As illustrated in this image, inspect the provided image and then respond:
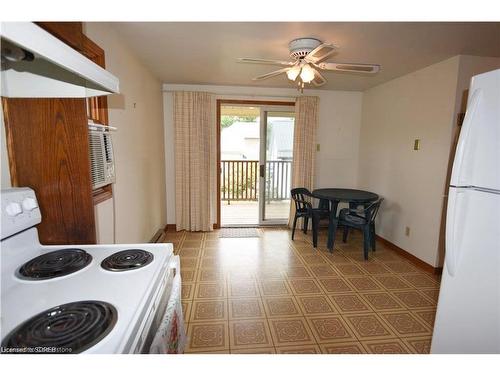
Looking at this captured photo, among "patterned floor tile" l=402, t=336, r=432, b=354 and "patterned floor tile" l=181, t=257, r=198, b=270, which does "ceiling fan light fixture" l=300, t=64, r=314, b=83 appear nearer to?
"patterned floor tile" l=402, t=336, r=432, b=354

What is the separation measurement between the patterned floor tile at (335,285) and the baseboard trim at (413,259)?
42.6 inches

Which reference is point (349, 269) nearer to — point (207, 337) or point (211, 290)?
point (211, 290)

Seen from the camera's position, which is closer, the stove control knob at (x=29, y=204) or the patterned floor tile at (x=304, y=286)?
the stove control knob at (x=29, y=204)

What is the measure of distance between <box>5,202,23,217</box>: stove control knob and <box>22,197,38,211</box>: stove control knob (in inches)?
1.0

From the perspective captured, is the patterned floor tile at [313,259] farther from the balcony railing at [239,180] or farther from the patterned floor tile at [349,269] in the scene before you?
the balcony railing at [239,180]

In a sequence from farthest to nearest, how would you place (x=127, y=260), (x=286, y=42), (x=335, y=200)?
(x=335, y=200) → (x=286, y=42) → (x=127, y=260)

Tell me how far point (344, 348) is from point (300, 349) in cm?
30

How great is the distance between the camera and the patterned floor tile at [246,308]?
2.10 meters

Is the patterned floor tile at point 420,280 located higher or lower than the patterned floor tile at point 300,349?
higher

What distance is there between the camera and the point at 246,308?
7.23 ft

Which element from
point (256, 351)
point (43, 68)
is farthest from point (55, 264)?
point (256, 351)

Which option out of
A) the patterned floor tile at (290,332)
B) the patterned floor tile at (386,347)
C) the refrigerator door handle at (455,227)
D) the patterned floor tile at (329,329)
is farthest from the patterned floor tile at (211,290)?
the refrigerator door handle at (455,227)

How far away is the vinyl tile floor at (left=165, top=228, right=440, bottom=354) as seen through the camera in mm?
1826
